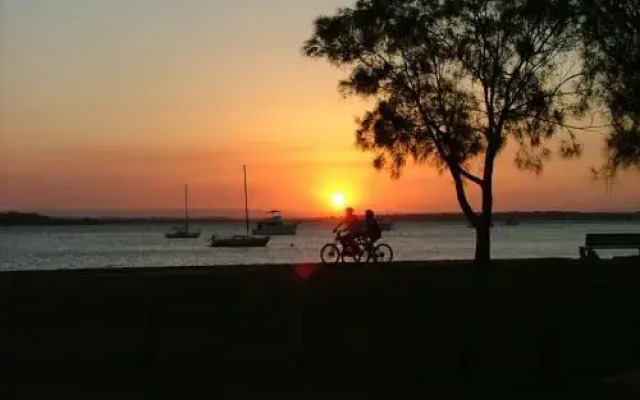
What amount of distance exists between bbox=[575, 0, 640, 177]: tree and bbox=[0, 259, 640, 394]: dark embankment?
3.98 m

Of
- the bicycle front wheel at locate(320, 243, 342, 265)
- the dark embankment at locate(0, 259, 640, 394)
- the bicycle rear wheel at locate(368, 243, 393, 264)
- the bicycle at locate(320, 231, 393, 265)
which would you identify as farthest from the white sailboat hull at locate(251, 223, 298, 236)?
the dark embankment at locate(0, 259, 640, 394)

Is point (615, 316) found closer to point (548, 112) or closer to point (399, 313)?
point (399, 313)

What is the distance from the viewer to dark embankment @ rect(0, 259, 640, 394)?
1175 centimetres

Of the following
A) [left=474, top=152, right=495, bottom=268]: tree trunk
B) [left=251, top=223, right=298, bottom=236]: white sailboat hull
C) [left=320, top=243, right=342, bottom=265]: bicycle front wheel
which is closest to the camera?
[left=474, top=152, right=495, bottom=268]: tree trunk

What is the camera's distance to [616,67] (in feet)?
74.4

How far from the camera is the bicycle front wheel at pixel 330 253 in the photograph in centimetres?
2645

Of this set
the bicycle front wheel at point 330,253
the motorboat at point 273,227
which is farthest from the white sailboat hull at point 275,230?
the bicycle front wheel at point 330,253

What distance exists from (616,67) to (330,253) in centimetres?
907

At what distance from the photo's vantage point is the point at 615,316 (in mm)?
16766

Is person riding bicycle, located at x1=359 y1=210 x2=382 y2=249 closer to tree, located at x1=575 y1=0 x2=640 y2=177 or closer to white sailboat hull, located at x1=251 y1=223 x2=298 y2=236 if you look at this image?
tree, located at x1=575 y1=0 x2=640 y2=177

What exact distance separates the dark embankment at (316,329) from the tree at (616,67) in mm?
3979

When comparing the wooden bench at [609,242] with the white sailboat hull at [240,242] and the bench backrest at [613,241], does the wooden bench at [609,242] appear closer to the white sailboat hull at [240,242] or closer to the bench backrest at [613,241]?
the bench backrest at [613,241]

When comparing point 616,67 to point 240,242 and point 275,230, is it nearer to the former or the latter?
point 240,242

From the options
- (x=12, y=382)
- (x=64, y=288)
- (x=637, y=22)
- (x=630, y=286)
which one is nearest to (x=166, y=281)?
(x=64, y=288)
